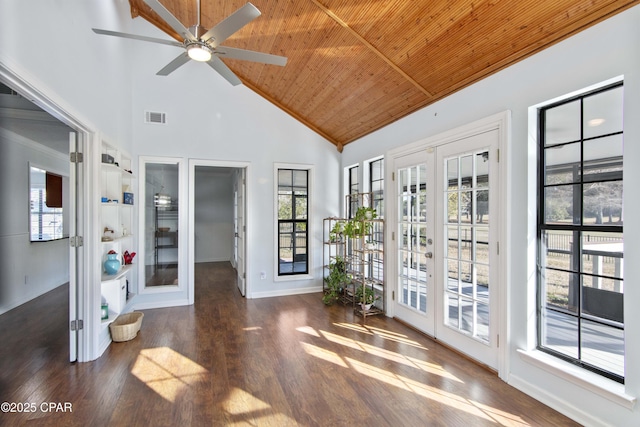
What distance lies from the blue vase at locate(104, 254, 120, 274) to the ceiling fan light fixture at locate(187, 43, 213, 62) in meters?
2.50

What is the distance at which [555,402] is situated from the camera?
2.35 metres

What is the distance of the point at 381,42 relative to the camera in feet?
10.9

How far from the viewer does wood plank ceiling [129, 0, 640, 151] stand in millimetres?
2403

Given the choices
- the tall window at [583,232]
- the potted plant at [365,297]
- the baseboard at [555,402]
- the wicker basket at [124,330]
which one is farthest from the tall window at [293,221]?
the tall window at [583,232]

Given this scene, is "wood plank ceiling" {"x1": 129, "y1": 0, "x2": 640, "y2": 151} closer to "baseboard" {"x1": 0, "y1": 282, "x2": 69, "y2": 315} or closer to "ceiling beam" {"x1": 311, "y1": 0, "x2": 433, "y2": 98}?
"ceiling beam" {"x1": 311, "y1": 0, "x2": 433, "y2": 98}

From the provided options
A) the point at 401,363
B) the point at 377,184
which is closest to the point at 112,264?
the point at 401,363

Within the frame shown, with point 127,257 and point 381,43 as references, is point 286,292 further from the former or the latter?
point 381,43

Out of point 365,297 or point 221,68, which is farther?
point 365,297

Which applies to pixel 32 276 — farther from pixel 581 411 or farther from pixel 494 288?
pixel 581 411

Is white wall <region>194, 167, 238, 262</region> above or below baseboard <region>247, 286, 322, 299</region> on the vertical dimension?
above

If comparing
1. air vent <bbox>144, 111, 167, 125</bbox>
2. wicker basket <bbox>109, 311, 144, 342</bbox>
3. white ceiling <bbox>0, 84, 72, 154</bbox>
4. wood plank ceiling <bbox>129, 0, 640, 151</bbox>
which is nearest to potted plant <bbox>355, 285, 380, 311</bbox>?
wood plank ceiling <bbox>129, 0, 640, 151</bbox>

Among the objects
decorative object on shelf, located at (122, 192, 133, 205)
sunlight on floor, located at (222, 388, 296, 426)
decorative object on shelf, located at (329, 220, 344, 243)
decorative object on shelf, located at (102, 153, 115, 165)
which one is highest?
decorative object on shelf, located at (102, 153, 115, 165)

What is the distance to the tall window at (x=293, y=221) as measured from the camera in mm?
5746

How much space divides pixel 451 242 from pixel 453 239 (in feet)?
0.15
